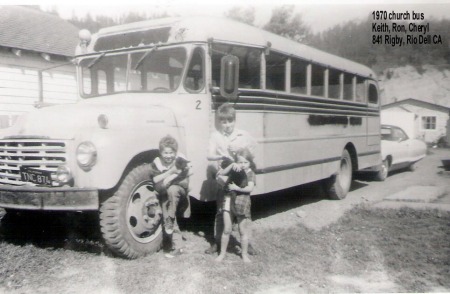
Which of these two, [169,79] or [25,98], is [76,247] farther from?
[25,98]

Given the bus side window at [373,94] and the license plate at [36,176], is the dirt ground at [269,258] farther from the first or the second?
the bus side window at [373,94]

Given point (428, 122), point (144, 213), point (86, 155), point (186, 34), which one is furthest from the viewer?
point (428, 122)

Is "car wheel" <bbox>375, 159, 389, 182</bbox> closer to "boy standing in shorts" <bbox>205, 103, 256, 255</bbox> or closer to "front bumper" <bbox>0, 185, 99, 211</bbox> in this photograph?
"boy standing in shorts" <bbox>205, 103, 256, 255</bbox>

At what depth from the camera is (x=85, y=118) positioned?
15.1 ft

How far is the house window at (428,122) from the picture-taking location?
2498cm

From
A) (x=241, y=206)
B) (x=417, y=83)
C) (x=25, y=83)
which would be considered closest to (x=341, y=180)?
(x=241, y=206)

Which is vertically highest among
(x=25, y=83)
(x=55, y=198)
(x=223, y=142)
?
(x=25, y=83)

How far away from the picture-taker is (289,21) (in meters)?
42.5

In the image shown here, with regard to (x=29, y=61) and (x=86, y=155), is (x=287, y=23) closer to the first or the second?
(x=29, y=61)

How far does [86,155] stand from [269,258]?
78.1 inches

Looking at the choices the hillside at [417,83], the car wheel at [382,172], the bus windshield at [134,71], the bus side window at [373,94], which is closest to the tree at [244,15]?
the hillside at [417,83]

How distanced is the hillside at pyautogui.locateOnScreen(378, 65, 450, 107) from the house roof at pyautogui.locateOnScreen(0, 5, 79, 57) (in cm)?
840

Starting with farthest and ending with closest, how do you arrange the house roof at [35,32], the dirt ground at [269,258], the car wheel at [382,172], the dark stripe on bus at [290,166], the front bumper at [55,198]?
the house roof at [35,32]
the car wheel at [382,172]
the dark stripe on bus at [290,166]
the front bumper at [55,198]
the dirt ground at [269,258]

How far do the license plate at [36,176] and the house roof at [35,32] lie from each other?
24.9 feet
